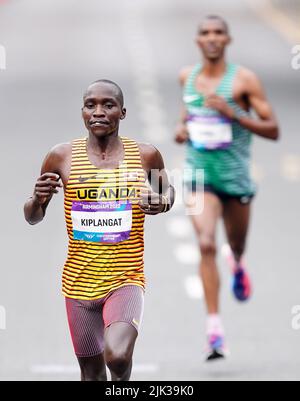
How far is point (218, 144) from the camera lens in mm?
12406

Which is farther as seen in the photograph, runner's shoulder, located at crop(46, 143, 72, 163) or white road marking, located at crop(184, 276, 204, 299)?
white road marking, located at crop(184, 276, 204, 299)

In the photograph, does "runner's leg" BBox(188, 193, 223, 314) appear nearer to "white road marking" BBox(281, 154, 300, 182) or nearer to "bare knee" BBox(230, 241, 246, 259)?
"bare knee" BBox(230, 241, 246, 259)

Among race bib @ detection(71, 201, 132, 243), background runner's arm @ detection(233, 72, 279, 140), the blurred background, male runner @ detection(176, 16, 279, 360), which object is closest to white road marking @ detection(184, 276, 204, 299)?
the blurred background

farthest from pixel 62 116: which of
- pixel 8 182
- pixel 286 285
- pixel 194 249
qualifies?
pixel 286 285

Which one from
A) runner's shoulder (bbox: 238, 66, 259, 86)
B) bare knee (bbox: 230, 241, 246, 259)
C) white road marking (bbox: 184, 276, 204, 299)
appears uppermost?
runner's shoulder (bbox: 238, 66, 259, 86)

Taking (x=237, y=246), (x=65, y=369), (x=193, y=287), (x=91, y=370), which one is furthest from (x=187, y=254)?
(x=91, y=370)

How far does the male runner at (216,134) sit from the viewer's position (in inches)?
479

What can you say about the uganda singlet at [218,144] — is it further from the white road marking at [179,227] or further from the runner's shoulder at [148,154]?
the white road marking at [179,227]

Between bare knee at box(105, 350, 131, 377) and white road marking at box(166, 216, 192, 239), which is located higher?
white road marking at box(166, 216, 192, 239)

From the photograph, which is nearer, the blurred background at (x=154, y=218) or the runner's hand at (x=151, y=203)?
→ the runner's hand at (x=151, y=203)

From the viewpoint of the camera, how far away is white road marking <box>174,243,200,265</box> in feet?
53.6

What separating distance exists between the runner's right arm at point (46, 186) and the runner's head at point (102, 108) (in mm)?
300

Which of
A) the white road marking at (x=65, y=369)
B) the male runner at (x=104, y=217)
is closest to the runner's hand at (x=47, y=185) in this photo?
the male runner at (x=104, y=217)

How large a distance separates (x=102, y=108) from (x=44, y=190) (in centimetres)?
50
